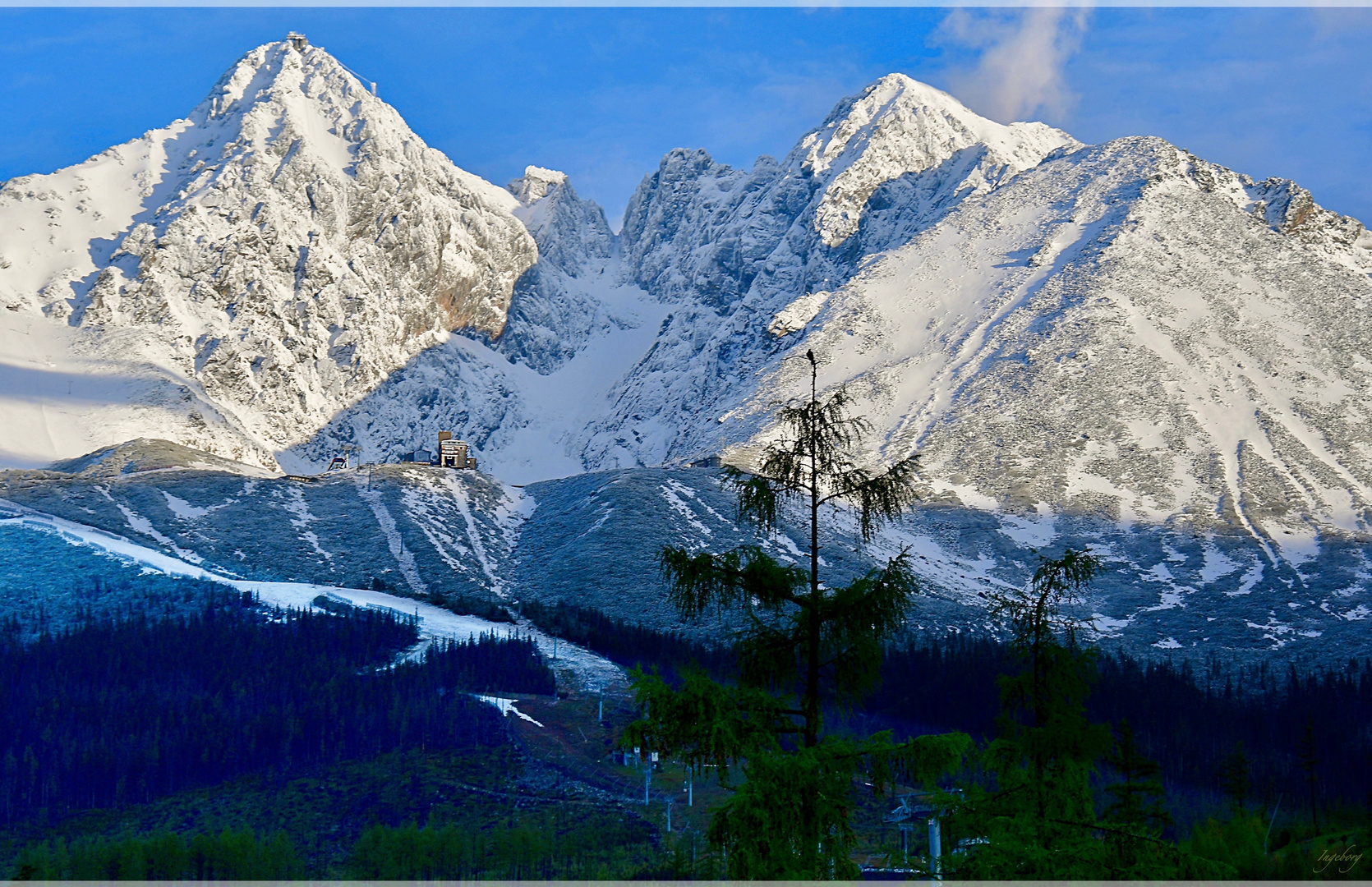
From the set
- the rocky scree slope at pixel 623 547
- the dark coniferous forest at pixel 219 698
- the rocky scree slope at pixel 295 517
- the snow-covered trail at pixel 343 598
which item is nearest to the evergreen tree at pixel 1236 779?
the rocky scree slope at pixel 623 547

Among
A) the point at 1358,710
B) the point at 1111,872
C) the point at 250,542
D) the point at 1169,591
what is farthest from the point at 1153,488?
the point at 1111,872

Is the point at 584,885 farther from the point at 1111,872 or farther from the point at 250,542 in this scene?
the point at 250,542

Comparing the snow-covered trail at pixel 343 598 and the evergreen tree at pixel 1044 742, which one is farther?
the snow-covered trail at pixel 343 598

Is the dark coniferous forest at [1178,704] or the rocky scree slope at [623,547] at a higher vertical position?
the rocky scree slope at [623,547]

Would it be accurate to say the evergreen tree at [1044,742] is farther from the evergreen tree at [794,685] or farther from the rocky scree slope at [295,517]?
the rocky scree slope at [295,517]

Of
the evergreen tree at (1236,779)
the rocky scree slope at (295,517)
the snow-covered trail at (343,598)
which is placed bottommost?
the evergreen tree at (1236,779)

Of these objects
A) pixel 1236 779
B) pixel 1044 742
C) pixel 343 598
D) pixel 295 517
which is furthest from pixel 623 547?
pixel 1044 742

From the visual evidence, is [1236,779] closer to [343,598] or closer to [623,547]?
[343,598]
